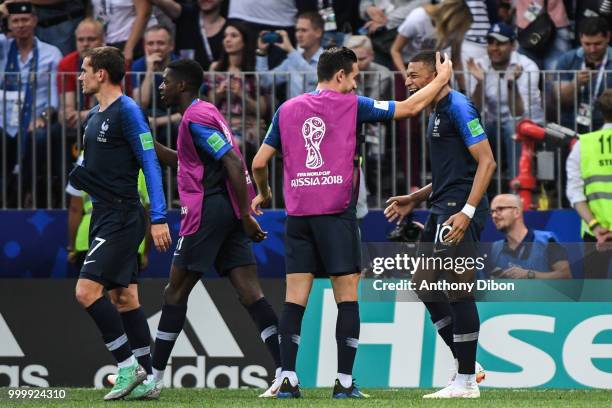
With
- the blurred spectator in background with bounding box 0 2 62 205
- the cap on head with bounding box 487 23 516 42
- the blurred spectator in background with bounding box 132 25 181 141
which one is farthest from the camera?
the cap on head with bounding box 487 23 516 42

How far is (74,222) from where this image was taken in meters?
11.5

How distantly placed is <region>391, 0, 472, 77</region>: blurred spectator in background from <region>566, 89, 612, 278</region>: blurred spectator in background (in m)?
2.75

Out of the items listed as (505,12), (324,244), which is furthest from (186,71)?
(505,12)

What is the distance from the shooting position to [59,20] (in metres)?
13.4

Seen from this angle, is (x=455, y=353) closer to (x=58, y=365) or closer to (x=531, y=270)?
(x=531, y=270)

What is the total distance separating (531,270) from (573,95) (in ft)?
7.17

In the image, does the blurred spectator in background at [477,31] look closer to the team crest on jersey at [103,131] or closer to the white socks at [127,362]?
the team crest on jersey at [103,131]

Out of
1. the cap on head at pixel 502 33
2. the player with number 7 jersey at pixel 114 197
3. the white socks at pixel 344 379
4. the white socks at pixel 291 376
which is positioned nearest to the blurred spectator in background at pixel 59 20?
the cap on head at pixel 502 33

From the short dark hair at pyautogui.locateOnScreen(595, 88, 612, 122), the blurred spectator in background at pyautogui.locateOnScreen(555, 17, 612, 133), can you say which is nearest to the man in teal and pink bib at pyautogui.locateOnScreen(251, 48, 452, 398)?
the short dark hair at pyautogui.locateOnScreen(595, 88, 612, 122)

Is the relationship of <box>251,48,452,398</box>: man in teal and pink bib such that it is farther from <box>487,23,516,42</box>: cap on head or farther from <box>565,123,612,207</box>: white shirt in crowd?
<box>487,23,516,42</box>: cap on head

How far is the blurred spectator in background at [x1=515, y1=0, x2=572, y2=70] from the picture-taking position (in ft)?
42.5

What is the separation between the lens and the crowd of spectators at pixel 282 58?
11.6 metres

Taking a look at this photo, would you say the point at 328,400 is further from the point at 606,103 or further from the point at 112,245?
the point at 606,103

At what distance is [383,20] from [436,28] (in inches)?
20.7
